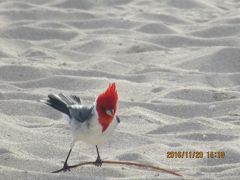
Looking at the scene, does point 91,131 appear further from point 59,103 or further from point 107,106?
point 59,103

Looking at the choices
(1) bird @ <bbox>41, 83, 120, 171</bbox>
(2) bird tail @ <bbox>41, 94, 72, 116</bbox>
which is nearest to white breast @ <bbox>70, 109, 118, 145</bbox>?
(1) bird @ <bbox>41, 83, 120, 171</bbox>

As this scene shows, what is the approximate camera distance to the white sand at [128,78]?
3.36m

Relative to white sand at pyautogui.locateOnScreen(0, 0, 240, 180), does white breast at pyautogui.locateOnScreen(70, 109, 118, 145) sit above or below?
above

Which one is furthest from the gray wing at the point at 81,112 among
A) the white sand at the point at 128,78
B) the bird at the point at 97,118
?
the white sand at the point at 128,78

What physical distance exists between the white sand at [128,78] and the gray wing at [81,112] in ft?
0.80

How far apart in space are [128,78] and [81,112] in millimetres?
1982

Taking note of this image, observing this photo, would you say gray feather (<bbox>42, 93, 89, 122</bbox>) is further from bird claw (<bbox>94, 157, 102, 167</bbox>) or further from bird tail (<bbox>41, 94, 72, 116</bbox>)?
bird claw (<bbox>94, 157, 102, 167</bbox>)

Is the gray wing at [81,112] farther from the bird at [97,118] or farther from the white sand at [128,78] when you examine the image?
the white sand at [128,78]

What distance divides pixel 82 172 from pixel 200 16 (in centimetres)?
368

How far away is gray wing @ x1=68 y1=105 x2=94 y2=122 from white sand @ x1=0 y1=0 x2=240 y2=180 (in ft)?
0.80

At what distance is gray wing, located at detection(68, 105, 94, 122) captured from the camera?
2.89 m

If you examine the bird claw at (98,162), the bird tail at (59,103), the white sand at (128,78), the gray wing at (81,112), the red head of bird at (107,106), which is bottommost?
the white sand at (128,78)

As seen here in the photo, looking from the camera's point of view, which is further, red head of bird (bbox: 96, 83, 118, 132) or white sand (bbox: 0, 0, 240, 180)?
white sand (bbox: 0, 0, 240, 180)

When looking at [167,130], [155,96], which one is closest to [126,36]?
[155,96]
